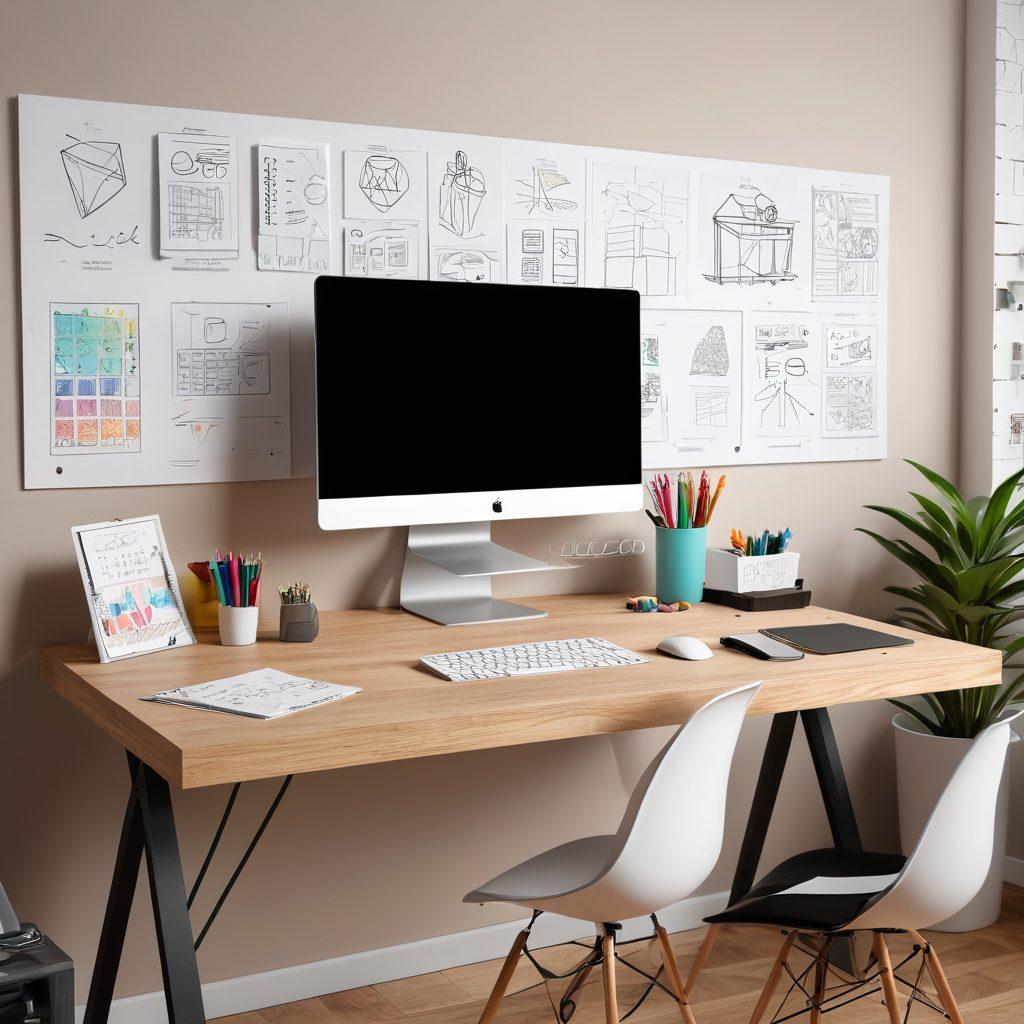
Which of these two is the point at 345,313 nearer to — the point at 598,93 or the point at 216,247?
the point at 216,247

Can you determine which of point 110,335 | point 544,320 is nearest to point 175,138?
point 110,335

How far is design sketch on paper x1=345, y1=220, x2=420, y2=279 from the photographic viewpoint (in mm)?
2492

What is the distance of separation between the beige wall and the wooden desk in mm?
153

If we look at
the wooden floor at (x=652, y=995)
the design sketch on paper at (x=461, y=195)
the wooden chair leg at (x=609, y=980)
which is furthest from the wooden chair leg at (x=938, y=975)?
the design sketch on paper at (x=461, y=195)

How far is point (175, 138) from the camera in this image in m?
2.32

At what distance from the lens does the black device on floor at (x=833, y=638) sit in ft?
7.08

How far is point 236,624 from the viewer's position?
2.16m

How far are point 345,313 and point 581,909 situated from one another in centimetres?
115

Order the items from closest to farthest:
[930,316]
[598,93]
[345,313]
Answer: [345,313] → [598,93] → [930,316]

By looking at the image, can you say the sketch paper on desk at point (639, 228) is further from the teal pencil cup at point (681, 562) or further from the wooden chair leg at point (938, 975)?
the wooden chair leg at point (938, 975)

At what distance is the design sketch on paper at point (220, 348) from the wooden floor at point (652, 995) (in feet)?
4.25

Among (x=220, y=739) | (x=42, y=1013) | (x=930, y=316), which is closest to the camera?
(x=42, y=1013)

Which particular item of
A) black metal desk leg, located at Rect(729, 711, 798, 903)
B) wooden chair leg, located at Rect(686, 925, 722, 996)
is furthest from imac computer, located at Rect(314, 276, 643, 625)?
wooden chair leg, located at Rect(686, 925, 722, 996)

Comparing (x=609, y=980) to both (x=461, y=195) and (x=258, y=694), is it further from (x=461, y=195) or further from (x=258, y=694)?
(x=461, y=195)
